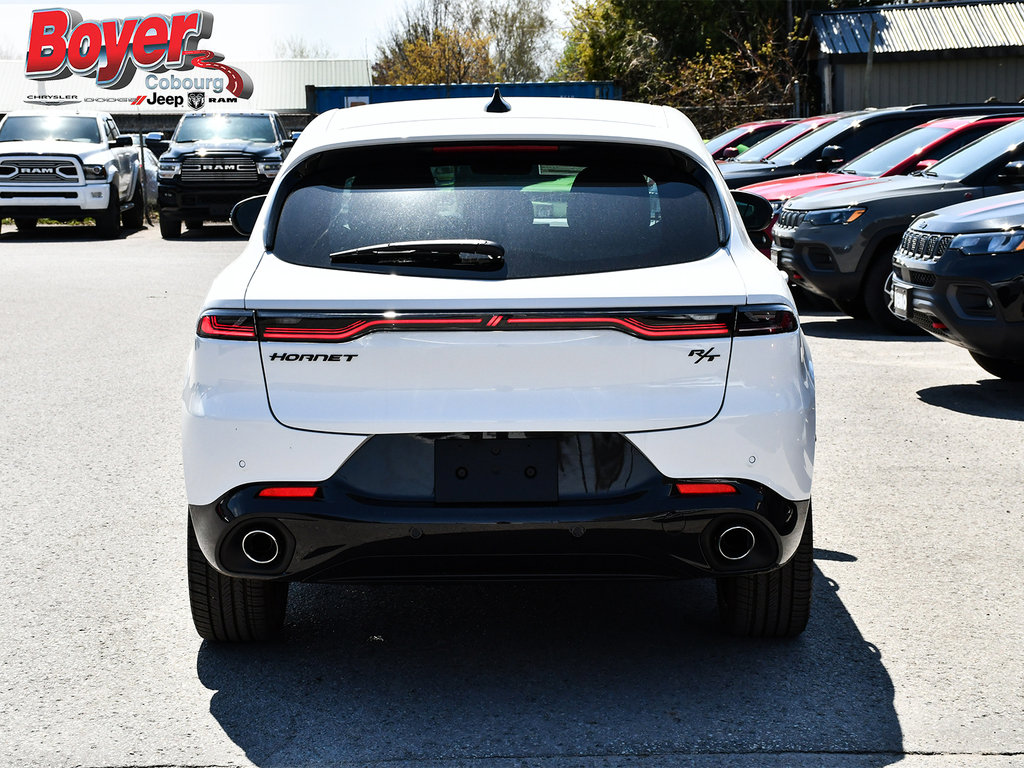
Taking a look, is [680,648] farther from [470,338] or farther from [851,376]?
[851,376]

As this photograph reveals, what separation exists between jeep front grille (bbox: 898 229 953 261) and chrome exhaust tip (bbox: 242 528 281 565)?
5.93 metres

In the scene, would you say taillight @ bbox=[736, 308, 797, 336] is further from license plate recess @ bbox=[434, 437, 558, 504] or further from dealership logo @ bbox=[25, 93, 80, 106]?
dealership logo @ bbox=[25, 93, 80, 106]

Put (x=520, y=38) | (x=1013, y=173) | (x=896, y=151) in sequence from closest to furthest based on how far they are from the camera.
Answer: (x=1013, y=173), (x=896, y=151), (x=520, y=38)

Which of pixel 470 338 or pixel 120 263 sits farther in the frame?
pixel 120 263

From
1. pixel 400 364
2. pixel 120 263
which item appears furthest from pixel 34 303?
pixel 400 364

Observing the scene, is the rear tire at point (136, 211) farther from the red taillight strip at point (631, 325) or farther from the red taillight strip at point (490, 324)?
the red taillight strip at point (631, 325)

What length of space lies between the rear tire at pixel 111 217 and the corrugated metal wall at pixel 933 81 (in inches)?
728

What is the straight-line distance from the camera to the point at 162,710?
3869mm

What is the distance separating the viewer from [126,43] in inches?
2016

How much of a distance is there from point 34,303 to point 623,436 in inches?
465

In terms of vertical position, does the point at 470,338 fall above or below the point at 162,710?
above

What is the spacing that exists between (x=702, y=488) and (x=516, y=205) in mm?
977

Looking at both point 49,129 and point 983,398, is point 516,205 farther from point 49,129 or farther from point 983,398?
point 49,129

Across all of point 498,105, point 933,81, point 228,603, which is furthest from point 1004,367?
point 933,81
